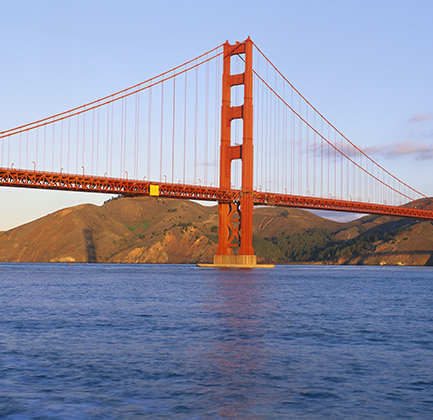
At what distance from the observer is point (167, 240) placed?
15012cm

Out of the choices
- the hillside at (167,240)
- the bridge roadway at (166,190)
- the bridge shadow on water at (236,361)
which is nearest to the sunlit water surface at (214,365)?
the bridge shadow on water at (236,361)

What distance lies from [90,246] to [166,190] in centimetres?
10101

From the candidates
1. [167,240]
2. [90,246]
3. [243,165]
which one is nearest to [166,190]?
Result: [243,165]

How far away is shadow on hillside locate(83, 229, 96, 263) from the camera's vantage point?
157150 millimetres

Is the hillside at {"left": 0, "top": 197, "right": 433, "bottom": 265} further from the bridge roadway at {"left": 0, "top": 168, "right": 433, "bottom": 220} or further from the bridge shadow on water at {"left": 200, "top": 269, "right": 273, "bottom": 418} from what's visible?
the bridge shadow on water at {"left": 200, "top": 269, "right": 273, "bottom": 418}

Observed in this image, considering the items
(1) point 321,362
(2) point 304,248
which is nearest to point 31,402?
(1) point 321,362

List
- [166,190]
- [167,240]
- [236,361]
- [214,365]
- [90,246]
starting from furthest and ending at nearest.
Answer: [90,246] → [167,240] → [166,190] → [236,361] → [214,365]

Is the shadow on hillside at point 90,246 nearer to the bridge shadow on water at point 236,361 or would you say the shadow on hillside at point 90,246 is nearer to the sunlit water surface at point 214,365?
the sunlit water surface at point 214,365

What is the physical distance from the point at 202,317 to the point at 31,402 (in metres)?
11.0

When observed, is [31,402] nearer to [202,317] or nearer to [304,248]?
[202,317]

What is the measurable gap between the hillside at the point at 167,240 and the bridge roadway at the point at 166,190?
43233 mm

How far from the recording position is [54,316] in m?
19.3

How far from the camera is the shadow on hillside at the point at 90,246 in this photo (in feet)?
516

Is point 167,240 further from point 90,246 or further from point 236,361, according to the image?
point 236,361
